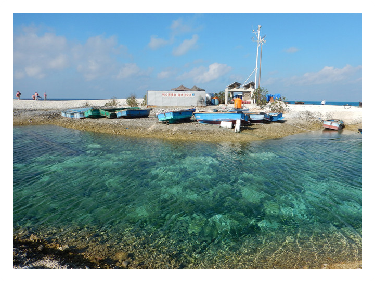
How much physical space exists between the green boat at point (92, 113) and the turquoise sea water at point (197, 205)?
15.9 m

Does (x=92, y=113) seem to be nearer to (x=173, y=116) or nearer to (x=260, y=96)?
(x=173, y=116)

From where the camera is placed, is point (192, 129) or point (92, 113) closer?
point (192, 129)

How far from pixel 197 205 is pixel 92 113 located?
27.3 meters

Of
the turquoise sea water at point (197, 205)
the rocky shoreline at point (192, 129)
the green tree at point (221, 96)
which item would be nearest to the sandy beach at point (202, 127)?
the rocky shoreline at point (192, 129)

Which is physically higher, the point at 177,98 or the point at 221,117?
the point at 177,98

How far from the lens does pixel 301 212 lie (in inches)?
319

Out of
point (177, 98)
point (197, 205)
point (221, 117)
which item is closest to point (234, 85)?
point (177, 98)

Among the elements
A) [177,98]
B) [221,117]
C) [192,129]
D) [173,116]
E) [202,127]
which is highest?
[177,98]

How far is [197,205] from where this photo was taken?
8.48 m

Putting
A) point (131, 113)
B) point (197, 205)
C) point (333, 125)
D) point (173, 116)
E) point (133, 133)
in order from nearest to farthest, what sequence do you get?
1. point (197, 205)
2. point (133, 133)
3. point (173, 116)
4. point (333, 125)
5. point (131, 113)

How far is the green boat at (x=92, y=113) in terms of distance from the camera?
30781 millimetres

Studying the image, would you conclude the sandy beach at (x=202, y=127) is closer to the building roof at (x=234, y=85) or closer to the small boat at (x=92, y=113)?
the small boat at (x=92, y=113)

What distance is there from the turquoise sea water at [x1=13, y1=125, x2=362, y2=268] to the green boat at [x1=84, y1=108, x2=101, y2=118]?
15863 millimetres
